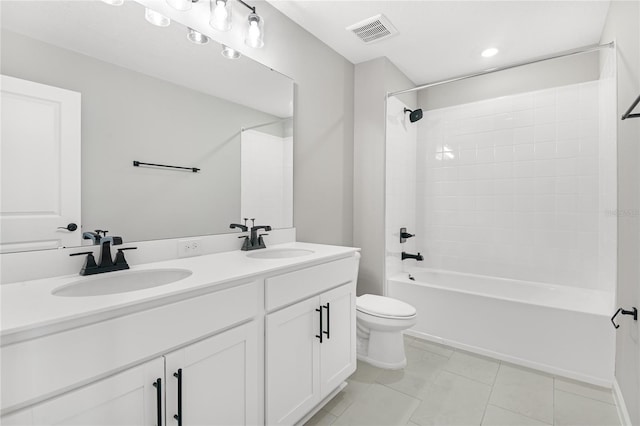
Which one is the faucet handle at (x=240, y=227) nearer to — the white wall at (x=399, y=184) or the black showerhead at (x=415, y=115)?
the white wall at (x=399, y=184)

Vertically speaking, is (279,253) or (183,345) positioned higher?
(279,253)

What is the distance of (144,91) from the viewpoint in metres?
1.45

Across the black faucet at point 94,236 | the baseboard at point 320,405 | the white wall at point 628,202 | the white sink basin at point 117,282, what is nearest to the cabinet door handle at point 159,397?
the white sink basin at point 117,282

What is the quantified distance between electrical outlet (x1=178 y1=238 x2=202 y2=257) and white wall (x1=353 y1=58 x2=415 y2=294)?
5.24ft

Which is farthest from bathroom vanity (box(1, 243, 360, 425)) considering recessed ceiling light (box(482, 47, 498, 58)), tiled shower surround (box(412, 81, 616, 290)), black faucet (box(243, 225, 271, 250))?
recessed ceiling light (box(482, 47, 498, 58))

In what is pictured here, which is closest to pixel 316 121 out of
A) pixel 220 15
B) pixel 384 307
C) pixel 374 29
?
pixel 374 29

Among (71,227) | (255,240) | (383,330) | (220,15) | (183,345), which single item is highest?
(220,15)

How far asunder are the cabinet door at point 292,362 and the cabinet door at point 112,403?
0.50 meters

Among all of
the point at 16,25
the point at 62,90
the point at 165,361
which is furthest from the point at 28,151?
the point at 165,361

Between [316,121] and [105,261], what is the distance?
68.8 inches

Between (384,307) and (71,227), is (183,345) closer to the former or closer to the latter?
(71,227)

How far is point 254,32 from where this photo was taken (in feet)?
5.95

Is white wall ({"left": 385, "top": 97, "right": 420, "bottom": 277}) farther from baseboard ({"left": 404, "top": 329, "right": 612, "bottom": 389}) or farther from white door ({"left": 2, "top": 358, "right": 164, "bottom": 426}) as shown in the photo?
white door ({"left": 2, "top": 358, "right": 164, "bottom": 426})

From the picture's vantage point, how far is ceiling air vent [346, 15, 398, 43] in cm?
221
